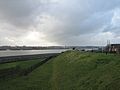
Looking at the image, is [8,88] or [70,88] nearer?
[70,88]

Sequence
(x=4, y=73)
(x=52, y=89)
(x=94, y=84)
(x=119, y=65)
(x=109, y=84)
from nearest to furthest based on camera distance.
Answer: (x=109, y=84)
(x=94, y=84)
(x=52, y=89)
(x=119, y=65)
(x=4, y=73)

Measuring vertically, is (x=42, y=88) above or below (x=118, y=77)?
below

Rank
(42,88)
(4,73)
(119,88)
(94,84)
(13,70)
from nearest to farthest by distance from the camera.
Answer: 1. (119,88)
2. (94,84)
3. (42,88)
4. (4,73)
5. (13,70)

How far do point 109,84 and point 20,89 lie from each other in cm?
1117

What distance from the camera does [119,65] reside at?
30453 mm

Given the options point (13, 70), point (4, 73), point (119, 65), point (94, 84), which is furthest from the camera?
point (13, 70)

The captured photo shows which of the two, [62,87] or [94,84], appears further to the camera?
[62,87]

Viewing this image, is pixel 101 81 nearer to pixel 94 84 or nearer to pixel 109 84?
pixel 94 84

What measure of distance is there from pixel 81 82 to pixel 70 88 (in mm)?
1665

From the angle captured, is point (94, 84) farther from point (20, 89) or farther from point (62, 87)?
point (20, 89)

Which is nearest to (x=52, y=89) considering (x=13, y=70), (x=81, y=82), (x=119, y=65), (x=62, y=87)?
(x=62, y=87)

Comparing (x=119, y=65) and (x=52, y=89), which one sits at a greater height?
(x=119, y=65)

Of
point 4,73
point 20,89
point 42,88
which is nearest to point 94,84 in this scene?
point 42,88

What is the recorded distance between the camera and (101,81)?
24.1 metres
